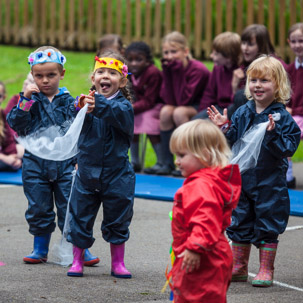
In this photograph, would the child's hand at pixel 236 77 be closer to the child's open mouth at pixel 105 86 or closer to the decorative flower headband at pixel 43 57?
the decorative flower headband at pixel 43 57

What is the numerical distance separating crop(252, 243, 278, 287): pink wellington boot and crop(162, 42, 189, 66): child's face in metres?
4.86

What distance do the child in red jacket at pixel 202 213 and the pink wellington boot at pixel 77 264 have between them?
1483 millimetres

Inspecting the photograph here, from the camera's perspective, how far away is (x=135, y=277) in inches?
189

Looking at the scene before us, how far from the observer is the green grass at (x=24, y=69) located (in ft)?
47.4

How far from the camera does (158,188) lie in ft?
26.7

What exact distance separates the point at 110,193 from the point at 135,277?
2.07 feet

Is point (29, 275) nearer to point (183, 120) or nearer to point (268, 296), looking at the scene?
point (268, 296)

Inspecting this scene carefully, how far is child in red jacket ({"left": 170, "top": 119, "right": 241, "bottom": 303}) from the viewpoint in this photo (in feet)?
10.7

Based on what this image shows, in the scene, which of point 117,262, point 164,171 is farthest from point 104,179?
point 164,171

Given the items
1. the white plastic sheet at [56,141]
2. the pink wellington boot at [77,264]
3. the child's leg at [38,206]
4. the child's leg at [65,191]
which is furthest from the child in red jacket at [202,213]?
the child's leg at [38,206]

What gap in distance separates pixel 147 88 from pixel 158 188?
5.91ft

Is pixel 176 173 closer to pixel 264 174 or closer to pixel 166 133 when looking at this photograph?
pixel 166 133

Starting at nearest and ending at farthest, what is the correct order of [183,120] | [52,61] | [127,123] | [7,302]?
[7,302] → [127,123] → [52,61] → [183,120]

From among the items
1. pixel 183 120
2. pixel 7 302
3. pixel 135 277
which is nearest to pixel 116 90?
pixel 135 277
